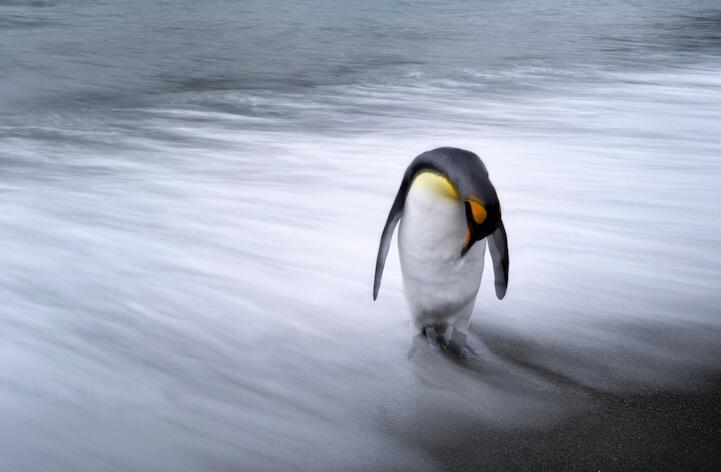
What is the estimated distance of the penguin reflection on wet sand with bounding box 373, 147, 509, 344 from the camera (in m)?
2.33

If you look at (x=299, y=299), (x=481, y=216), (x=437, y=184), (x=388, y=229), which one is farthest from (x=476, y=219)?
(x=299, y=299)

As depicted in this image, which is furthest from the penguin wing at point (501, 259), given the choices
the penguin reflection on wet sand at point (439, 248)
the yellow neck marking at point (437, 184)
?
the yellow neck marking at point (437, 184)

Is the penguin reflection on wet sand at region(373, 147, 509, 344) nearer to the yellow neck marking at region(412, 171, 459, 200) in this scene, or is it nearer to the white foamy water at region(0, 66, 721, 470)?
the yellow neck marking at region(412, 171, 459, 200)

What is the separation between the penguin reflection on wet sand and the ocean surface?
11 centimetres

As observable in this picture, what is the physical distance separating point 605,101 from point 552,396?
5759 mm

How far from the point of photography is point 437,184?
235 centimetres

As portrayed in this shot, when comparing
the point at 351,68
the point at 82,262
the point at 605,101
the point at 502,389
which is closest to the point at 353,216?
the point at 82,262

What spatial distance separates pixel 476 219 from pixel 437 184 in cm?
25

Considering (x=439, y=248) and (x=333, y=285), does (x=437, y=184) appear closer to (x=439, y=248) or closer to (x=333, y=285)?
(x=439, y=248)

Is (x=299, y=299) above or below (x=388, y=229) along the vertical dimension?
below

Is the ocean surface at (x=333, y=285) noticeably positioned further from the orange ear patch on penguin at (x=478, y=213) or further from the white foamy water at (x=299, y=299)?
the orange ear patch on penguin at (x=478, y=213)

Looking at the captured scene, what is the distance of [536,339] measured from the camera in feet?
8.37

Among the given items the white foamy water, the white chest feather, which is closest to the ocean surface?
the white foamy water

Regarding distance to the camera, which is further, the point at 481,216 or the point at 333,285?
the point at 333,285
